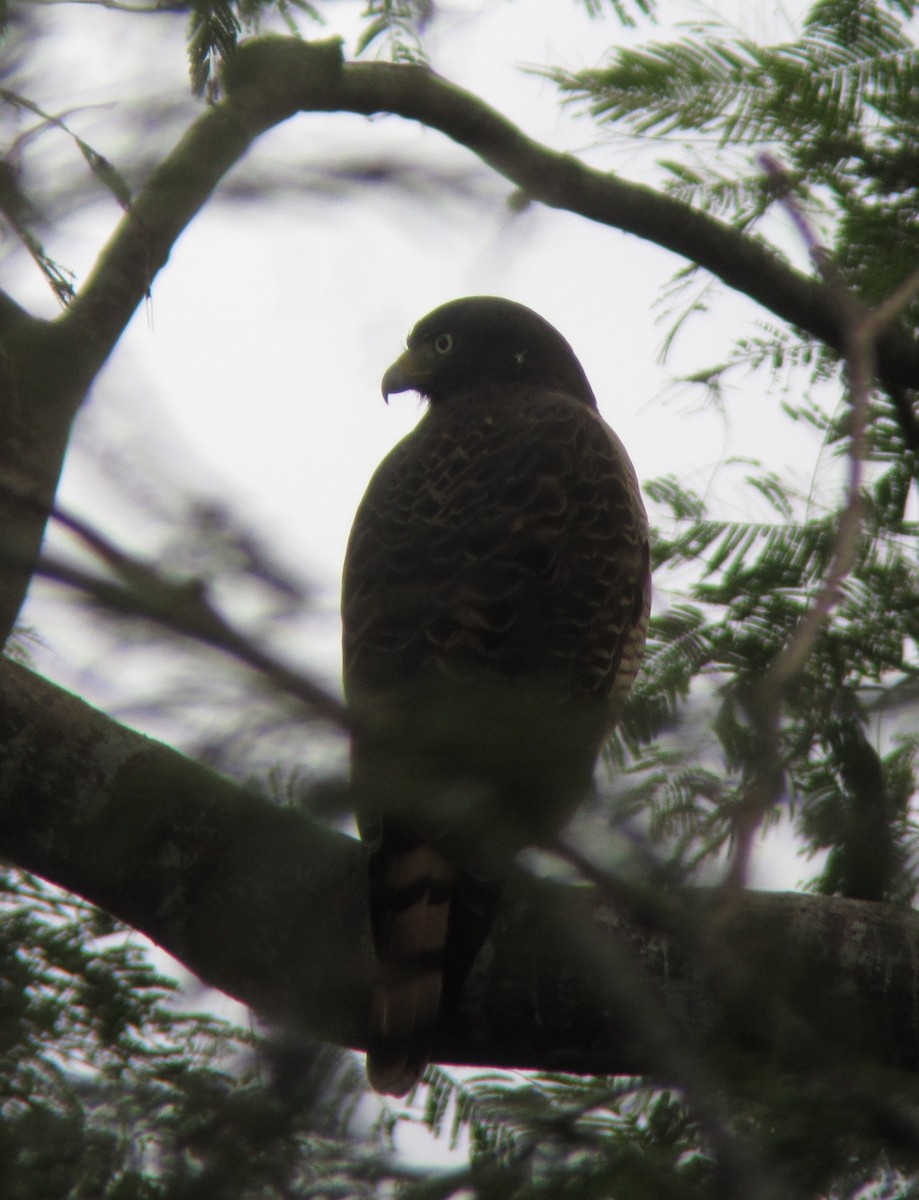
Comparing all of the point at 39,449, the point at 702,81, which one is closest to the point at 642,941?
the point at 39,449

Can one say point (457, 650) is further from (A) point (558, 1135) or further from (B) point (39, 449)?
(A) point (558, 1135)

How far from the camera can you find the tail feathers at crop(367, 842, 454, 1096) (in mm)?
2957

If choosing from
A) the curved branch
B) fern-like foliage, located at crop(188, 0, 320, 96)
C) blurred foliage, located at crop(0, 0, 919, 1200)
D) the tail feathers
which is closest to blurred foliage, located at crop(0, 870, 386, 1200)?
blurred foliage, located at crop(0, 0, 919, 1200)

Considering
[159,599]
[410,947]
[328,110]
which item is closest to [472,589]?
[410,947]

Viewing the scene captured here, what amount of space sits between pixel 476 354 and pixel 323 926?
320cm

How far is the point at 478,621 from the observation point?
345cm

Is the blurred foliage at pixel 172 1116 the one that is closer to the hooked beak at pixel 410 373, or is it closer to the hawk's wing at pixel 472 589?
the hawk's wing at pixel 472 589

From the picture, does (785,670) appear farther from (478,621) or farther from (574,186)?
(574,186)

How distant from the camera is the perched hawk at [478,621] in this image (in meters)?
1.30

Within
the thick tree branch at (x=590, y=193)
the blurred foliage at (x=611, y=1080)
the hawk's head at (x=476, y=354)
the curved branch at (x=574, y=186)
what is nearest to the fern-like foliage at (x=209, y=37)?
the blurred foliage at (x=611, y=1080)

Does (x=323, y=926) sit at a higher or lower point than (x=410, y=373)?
lower

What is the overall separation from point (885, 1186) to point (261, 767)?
111cm

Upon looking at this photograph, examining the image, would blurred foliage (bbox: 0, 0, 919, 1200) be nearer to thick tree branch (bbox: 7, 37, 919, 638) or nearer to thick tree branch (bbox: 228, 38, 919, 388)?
thick tree branch (bbox: 7, 37, 919, 638)

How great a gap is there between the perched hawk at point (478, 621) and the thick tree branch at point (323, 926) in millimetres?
121
